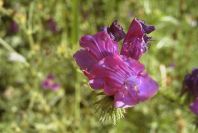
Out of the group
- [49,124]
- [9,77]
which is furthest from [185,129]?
[9,77]

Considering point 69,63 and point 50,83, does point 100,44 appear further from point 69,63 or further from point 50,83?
point 50,83

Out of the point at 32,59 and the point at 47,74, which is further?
the point at 47,74

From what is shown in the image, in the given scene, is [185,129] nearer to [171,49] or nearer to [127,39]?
[171,49]

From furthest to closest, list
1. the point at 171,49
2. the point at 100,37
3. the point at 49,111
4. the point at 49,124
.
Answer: the point at 171,49 < the point at 49,111 < the point at 49,124 < the point at 100,37

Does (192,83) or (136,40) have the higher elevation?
(192,83)

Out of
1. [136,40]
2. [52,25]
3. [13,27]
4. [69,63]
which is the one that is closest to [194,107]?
[136,40]

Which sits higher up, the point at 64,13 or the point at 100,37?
the point at 64,13

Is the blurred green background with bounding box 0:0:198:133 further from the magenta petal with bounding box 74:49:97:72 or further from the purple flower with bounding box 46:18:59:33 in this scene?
the magenta petal with bounding box 74:49:97:72

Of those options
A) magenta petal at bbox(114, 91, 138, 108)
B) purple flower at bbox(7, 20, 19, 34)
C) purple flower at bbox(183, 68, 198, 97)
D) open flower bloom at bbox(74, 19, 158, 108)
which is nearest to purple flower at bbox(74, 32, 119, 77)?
open flower bloom at bbox(74, 19, 158, 108)
